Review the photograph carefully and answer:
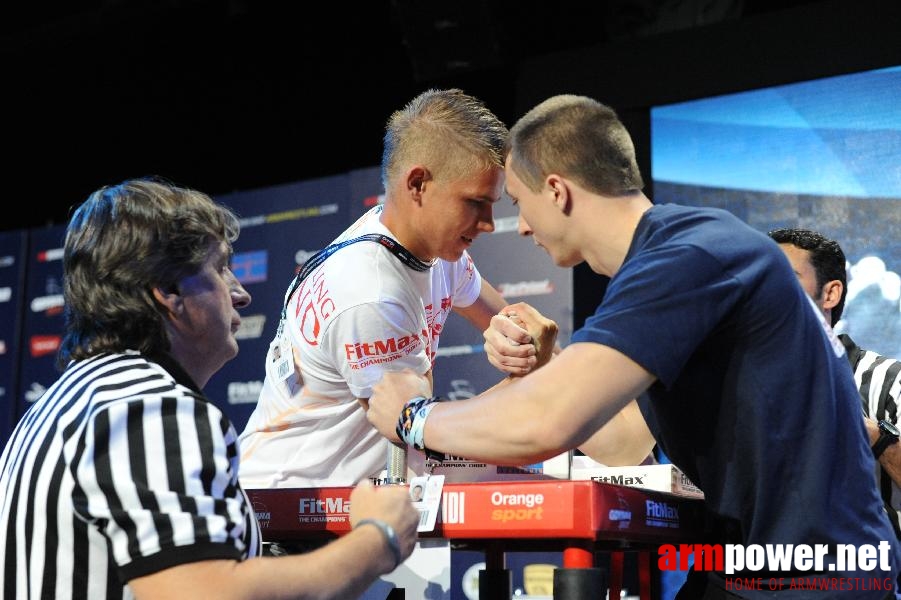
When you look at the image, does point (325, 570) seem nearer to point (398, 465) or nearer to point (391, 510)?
point (391, 510)

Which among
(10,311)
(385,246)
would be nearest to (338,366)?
(385,246)

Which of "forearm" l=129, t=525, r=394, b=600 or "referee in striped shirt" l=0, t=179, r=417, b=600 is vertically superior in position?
"referee in striped shirt" l=0, t=179, r=417, b=600

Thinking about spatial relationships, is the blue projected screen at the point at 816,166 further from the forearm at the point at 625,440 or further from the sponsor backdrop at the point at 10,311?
the sponsor backdrop at the point at 10,311

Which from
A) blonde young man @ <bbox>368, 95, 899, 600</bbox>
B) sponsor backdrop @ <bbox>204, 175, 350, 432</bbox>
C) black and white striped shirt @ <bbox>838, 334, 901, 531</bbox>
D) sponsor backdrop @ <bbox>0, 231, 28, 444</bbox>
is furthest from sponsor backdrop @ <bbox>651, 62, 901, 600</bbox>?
sponsor backdrop @ <bbox>0, 231, 28, 444</bbox>

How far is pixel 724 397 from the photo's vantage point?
1.58m

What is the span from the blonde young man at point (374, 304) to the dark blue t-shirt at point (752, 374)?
2.69ft

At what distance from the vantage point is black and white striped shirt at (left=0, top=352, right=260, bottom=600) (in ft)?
4.28

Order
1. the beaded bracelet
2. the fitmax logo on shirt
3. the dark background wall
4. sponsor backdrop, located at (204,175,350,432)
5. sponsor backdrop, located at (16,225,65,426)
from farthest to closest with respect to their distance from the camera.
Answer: sponsor backdrop, located at (16,225,65,426), sponsor backdrop, located at (204,175,350,432), the dark background wall, the fitmax logo on shirt, the beaded bracelet

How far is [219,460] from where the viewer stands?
1376 mm

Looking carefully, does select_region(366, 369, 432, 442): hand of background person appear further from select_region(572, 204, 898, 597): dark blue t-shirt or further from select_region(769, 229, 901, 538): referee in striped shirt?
select_region(769, 229, 901, 538): referee in striped shirt

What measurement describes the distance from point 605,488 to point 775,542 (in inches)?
10.3

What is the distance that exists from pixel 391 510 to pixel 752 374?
580 mm

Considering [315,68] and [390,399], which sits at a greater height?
[315,68]

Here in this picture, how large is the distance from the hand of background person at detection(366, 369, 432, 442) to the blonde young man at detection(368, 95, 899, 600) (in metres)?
0.22
